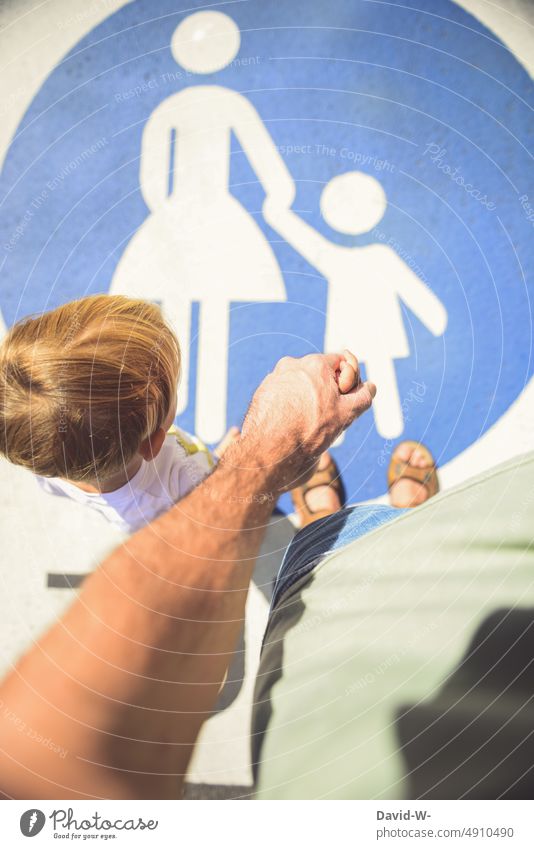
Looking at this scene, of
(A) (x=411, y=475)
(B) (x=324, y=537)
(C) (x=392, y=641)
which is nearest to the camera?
(C) (x=392, y=641)

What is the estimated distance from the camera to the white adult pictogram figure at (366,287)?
880mm

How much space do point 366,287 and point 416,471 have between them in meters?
0.29

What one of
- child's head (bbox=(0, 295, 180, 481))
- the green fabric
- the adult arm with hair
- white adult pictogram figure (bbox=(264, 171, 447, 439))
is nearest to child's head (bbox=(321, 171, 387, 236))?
white adult pictogram figure (bbox=(264, 171, 447, 439))

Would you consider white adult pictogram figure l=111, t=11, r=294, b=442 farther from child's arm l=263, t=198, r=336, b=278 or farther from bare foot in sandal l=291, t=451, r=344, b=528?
bare foot in sandal l=291, t=451, r=344, b=528

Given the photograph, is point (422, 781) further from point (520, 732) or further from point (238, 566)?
point (238, 566)

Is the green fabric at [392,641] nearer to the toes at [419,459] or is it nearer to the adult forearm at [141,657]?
the adult forearm at [141,657]

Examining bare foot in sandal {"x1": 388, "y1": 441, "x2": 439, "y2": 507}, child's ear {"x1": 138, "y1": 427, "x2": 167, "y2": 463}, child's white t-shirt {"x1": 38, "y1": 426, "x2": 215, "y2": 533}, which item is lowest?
bare foot in sandal {"x1": 388, "y1": 441, "x2": 439, "y2": 507}

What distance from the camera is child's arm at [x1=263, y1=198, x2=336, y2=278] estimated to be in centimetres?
90

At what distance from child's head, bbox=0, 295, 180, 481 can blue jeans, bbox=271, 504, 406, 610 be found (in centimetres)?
22

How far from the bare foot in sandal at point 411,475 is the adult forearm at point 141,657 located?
0.26 meters

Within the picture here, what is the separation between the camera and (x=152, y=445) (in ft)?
2.21

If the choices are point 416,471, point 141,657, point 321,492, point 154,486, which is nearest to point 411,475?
point 416,471

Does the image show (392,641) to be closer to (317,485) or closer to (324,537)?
(324,537)

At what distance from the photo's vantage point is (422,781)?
40cm
